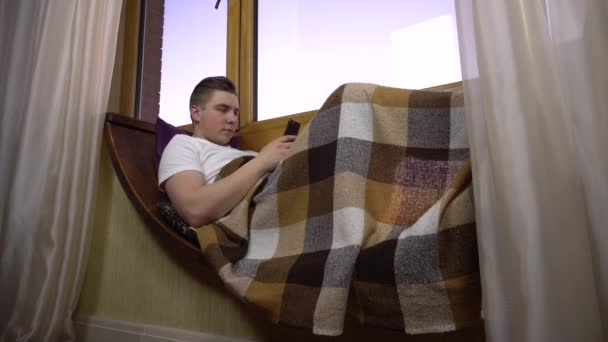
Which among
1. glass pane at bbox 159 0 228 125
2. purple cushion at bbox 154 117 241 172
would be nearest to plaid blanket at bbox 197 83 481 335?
purple cushion at bbox 154 117 241 172

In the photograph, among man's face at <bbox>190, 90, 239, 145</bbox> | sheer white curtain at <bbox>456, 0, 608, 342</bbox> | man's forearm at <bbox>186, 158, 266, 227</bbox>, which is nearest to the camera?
sheer white curtain at <bbox>456, 0, 608, 342</bbox>

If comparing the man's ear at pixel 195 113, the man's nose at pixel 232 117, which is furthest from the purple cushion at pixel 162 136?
the man's nose at pixel 232 117

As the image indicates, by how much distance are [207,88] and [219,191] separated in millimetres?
563

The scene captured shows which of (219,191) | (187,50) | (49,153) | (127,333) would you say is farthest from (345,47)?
(127,333)

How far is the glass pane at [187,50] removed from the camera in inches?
71.7

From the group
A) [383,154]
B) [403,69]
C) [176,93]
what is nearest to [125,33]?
[176,93]

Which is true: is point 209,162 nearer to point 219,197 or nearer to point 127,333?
point 219,197

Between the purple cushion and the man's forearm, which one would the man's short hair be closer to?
the purple cushion

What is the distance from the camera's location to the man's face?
1.34 metres

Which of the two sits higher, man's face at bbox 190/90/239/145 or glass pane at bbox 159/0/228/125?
glass pane at bbox 159/0/228/125

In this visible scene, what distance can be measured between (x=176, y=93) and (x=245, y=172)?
129 cm

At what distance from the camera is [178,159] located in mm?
1081

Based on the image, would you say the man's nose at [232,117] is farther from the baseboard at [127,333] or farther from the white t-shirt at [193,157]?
the baseboard at [127,333]

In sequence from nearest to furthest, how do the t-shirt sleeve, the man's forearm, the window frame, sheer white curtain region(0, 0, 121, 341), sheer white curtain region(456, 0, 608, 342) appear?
sheer white curtain region(456, 0, 608, 342) < the man's forearm < the t-shirt sleeve < sheer white curtain region(0, 0, 121, 341) < the window frame
